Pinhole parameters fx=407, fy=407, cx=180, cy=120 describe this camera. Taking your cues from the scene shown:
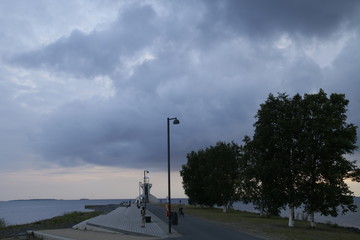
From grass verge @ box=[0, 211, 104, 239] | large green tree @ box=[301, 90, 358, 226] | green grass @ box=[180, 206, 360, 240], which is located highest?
large green tree @ box=[301, 90, 358, 226]

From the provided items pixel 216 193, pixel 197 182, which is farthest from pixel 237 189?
pixel 197 182

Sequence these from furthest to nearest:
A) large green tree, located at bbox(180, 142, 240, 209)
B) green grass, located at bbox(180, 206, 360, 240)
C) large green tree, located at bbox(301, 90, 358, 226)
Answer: large green tree, located at bbox(180, 142, 240, 209) < large green tree, located at bbox(301, 90, 358, 226) < green grass, located at bbox(180, 206, 360, 240)

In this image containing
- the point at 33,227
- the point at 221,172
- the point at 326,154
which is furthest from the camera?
the point at 221,172

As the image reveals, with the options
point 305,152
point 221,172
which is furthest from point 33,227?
point 221,172

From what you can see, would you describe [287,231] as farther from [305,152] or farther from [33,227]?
[33,227]

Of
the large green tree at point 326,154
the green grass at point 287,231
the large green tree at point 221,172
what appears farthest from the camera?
the large green tree at point 221,172

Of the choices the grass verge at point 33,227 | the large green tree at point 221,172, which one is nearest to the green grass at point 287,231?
the grass verge at point 33,227

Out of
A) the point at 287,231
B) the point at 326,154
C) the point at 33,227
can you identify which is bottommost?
the point at 33,227

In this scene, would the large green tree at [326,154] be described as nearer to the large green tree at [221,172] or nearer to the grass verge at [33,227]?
the grass verge at [33,227]

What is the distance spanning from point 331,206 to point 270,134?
747 cm

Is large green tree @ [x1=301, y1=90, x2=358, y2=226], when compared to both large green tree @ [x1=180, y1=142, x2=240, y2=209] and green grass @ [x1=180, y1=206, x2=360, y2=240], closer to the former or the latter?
green grass @ [x1=180, y1=206, x2=360, y2=240]

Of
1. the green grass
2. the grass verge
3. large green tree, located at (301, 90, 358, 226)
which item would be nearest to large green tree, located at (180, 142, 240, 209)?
the grass verge

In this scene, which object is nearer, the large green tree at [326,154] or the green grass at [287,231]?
the green grass at [287,231]

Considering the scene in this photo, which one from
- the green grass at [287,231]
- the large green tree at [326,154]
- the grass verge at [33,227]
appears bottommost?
the grass verge at [33,227]
